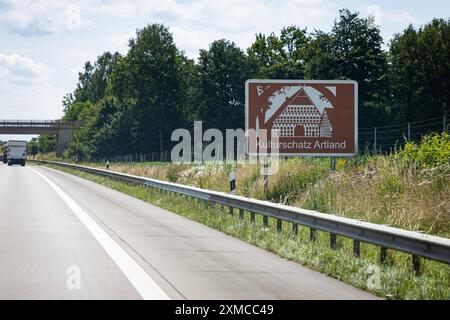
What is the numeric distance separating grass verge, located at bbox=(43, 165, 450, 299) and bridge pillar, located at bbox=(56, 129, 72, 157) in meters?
109

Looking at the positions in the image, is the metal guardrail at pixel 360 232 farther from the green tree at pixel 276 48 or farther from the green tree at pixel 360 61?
the green tree at pixel 276 48

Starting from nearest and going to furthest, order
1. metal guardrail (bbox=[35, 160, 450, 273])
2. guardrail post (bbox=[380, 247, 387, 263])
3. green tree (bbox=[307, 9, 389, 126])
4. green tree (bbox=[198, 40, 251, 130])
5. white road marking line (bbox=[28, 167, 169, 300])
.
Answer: white road marking line (bbox=[28, 167, 169, 300]) → metal guardrail (bbox=[35, 160, 450, 273]) → guardrail post (bbox=[380, 247, 387, 263]) → green tree (bbox=[307, 9, 389, 126]) → green tree (bbox=[198, 40, 251, 130])

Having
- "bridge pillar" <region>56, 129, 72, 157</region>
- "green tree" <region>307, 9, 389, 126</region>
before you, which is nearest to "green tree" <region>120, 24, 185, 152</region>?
"bridge pillar" <region>56, 129, 72, 157</region>

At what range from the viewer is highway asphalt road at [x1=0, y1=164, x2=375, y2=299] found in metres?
8.29

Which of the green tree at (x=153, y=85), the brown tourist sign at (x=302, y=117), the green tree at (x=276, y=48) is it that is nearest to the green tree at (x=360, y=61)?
the green tree at (x=276, y=48)

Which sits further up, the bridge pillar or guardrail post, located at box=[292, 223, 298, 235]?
the bridge pillar

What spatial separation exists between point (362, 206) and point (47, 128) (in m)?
108

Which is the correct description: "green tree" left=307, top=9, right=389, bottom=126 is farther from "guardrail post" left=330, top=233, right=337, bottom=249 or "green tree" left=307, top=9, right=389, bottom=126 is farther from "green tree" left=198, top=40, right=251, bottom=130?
"guardrail post" left=330, top=233, right=337, bottom=249

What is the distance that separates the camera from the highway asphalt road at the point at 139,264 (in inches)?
326

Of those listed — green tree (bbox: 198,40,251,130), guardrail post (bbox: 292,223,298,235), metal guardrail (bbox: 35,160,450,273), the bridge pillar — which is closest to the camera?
metal guardrail (bbox: 35,160,450,273)

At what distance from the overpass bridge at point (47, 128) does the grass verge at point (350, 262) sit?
105m

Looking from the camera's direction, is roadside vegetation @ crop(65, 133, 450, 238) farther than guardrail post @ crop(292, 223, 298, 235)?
No
